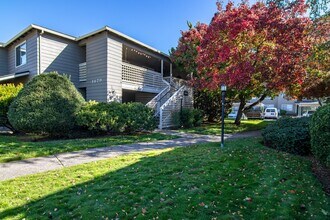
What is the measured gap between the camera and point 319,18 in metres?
6.29

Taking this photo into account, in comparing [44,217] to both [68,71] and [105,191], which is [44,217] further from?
[68,71]

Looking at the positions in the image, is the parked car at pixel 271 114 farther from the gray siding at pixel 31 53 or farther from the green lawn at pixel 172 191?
the gray siding at pixel 31 53

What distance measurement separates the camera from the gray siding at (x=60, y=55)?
1248 cm

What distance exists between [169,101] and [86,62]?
5821 millimetres

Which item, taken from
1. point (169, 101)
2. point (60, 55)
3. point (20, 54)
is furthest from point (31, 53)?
point (169, 101)

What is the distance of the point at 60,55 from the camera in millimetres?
13211

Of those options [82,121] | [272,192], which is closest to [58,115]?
[82,121]

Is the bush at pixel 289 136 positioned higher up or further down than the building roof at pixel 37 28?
further down

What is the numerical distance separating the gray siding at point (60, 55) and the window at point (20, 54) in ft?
7.46

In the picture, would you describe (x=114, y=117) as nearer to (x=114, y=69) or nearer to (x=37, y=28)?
(x=114, y=69)

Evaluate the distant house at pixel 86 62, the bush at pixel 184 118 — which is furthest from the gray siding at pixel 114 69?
the bush at pixel 184 118

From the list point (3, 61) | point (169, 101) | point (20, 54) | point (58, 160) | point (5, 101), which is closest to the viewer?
point (58, 160)

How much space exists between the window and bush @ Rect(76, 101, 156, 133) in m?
7.37

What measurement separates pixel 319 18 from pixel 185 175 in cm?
595
